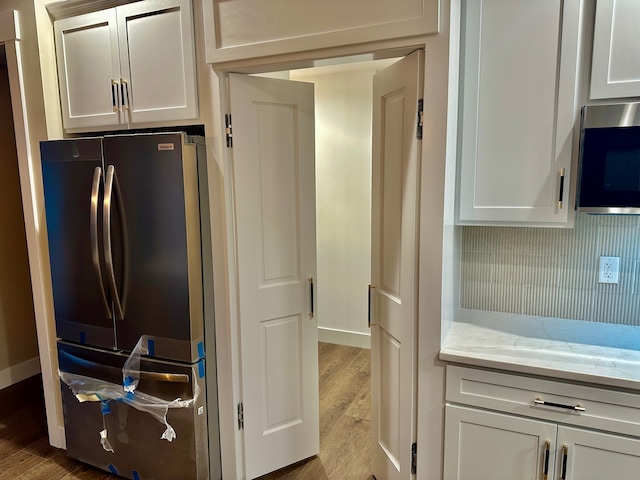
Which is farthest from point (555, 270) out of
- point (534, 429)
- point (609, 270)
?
point (534, 429)

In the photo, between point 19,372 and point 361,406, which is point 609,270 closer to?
point 361,406

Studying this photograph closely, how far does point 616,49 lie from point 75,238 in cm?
243

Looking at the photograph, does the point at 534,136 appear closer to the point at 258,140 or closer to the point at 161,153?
the point at 258,140

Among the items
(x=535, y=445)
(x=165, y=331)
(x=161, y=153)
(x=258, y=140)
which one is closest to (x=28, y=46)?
(x=161, y=153)

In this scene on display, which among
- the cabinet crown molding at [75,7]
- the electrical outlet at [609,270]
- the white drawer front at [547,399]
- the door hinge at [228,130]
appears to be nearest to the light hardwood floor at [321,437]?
the white drawer front at [547,399]

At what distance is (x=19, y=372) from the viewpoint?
11.4 feet

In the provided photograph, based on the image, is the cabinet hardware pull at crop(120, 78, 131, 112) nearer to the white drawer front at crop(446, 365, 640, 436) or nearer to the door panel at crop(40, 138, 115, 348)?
the door panel at crop(40, 138, 115, 348)

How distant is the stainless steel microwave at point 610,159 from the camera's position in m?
1.54

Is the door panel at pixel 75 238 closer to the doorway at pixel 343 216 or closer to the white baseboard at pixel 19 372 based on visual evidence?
the white baseboard at pixel 19 372

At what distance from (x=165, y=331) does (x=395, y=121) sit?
1393 millimetres

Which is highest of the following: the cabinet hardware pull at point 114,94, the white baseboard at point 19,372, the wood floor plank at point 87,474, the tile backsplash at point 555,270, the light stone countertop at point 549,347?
the cabinet hardware pull at point 114,94

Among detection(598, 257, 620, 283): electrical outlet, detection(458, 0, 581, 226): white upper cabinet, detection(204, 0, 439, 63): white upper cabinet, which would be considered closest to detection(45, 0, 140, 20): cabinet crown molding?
detection(204, 0, 439, 63): white upper cabinet

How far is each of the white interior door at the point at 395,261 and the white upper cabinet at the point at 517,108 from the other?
0.79 feet

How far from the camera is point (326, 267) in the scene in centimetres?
406
